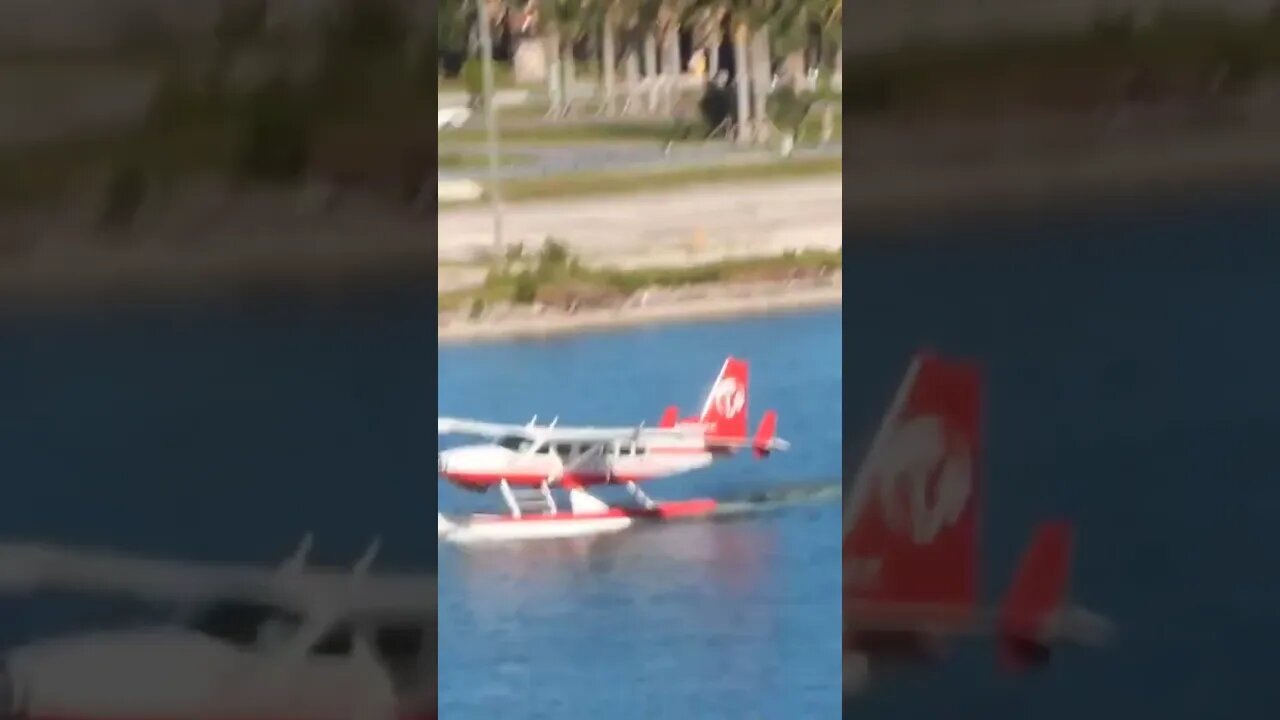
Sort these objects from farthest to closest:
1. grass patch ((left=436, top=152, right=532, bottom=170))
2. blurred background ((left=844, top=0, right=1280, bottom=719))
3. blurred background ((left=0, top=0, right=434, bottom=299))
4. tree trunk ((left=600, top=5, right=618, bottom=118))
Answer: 1. tree trunk ((left=600, top=5, right=618, bottom=118))
2. grass patch ((left=436, top=152, right=532, bottom=170))
3. blurred background ((left=844, top=0, right=1280, bottom=719))
4. blurred background ((left=0, top=0, right=434, bottom=299))

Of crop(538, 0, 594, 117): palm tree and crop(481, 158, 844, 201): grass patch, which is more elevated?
crop(538, 0, 594, 117): palm tree

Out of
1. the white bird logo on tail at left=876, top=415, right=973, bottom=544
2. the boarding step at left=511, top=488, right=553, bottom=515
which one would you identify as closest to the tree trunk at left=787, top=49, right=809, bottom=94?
the white bird logo on tail at left=876, top=415, right=973, bottom=544

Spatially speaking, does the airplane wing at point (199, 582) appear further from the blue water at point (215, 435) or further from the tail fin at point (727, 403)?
the tail fin at point (727, 403)

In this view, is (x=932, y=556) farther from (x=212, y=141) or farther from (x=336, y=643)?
(x=212, y=141)

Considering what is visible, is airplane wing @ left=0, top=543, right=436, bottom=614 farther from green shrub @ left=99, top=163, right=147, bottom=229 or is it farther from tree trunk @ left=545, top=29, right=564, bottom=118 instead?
tree trunk @ left=545, top=29, right=564, bottom=118

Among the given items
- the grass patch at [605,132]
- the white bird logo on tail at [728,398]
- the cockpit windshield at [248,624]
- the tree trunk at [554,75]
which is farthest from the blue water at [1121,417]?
the cockpit windshield at [248,624]

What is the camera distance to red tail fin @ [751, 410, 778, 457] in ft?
7.23

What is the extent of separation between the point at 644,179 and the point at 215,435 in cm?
79

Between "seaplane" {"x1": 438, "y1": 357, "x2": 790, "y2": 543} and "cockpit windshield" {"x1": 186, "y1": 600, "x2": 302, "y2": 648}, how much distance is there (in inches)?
18.2

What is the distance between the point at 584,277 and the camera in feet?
7.16

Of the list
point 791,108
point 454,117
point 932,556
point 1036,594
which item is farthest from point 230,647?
point 791,108

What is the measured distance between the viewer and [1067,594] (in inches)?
72.0

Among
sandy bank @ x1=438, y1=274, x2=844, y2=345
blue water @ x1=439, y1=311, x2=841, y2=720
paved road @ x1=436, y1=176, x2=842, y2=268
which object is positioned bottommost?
blue water @ x1=439, y1=311, x2=841, y2=720

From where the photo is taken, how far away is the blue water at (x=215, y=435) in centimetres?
169
